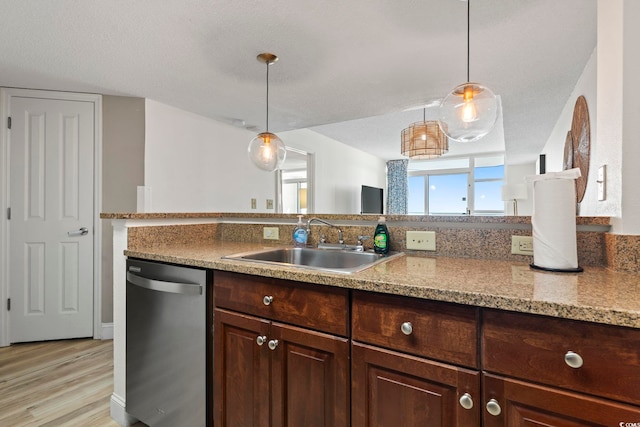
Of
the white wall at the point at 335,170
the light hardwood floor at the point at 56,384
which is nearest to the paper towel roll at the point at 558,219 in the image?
the light hardwood floor at the point at 56,384

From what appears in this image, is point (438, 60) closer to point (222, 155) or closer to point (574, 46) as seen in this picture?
point (574, 46)

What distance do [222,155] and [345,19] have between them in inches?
90.7

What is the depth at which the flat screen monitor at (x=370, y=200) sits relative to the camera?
6.21 metres

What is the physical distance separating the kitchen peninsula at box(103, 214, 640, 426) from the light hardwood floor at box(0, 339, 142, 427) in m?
1.31

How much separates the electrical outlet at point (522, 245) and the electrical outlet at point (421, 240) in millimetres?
307

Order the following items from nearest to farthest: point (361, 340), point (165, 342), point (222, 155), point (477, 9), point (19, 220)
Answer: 1. point (361, 340)
2. point (165, 342)
3. point (477, 9)
4. point (19, 220)
5. point (222, 155)

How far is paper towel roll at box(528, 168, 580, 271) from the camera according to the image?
103cm

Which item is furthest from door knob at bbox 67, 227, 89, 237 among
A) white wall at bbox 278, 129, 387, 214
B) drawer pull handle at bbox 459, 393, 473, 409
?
drawer pull handle at bbox 459, 393, 473, 409

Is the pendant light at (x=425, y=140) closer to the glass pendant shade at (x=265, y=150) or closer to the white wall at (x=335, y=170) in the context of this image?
the white wall at (x=335, y=170)

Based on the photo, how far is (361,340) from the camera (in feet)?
3.06

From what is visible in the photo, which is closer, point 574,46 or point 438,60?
point 574,46

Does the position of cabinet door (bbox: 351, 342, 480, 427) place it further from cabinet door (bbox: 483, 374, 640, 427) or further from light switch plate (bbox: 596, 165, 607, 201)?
A: light switch plate (bbox: 596, 165, 607, 201)

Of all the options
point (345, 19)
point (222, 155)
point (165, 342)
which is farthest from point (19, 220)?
point (345, 19)

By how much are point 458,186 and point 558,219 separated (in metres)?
6.40
